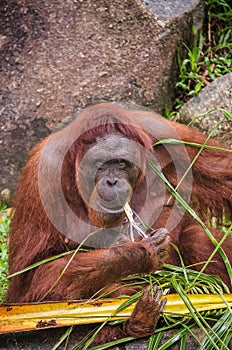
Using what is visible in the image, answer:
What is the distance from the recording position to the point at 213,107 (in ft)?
17.4

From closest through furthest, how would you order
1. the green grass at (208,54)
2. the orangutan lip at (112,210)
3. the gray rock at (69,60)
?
the orangutan lip at (112,210), the gray rock at (69,60), the green grass at (208,54)

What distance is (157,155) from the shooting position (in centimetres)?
385

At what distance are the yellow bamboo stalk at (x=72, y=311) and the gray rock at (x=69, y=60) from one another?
209 centimetres

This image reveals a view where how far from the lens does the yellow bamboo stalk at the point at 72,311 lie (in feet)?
11.0

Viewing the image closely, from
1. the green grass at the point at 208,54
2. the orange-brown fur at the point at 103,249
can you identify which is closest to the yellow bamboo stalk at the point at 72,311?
the orange-brown fur at the point at 103,249

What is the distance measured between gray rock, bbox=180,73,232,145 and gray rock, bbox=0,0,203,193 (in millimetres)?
276

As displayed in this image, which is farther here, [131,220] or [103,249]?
[131,220]

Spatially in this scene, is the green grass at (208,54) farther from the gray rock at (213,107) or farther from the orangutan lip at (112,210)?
the orangutan lip at (112,210)

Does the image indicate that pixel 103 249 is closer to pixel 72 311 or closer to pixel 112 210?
pixel 112 210

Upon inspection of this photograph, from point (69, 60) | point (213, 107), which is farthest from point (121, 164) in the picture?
point (69, 60)

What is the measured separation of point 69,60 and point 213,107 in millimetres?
1181

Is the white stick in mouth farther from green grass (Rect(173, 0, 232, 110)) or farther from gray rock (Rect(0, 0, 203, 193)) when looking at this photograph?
green grass (Rect(173, 0, 232, 110))

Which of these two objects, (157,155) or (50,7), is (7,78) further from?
(157,155)

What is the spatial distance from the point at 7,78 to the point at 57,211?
208 centimetres
